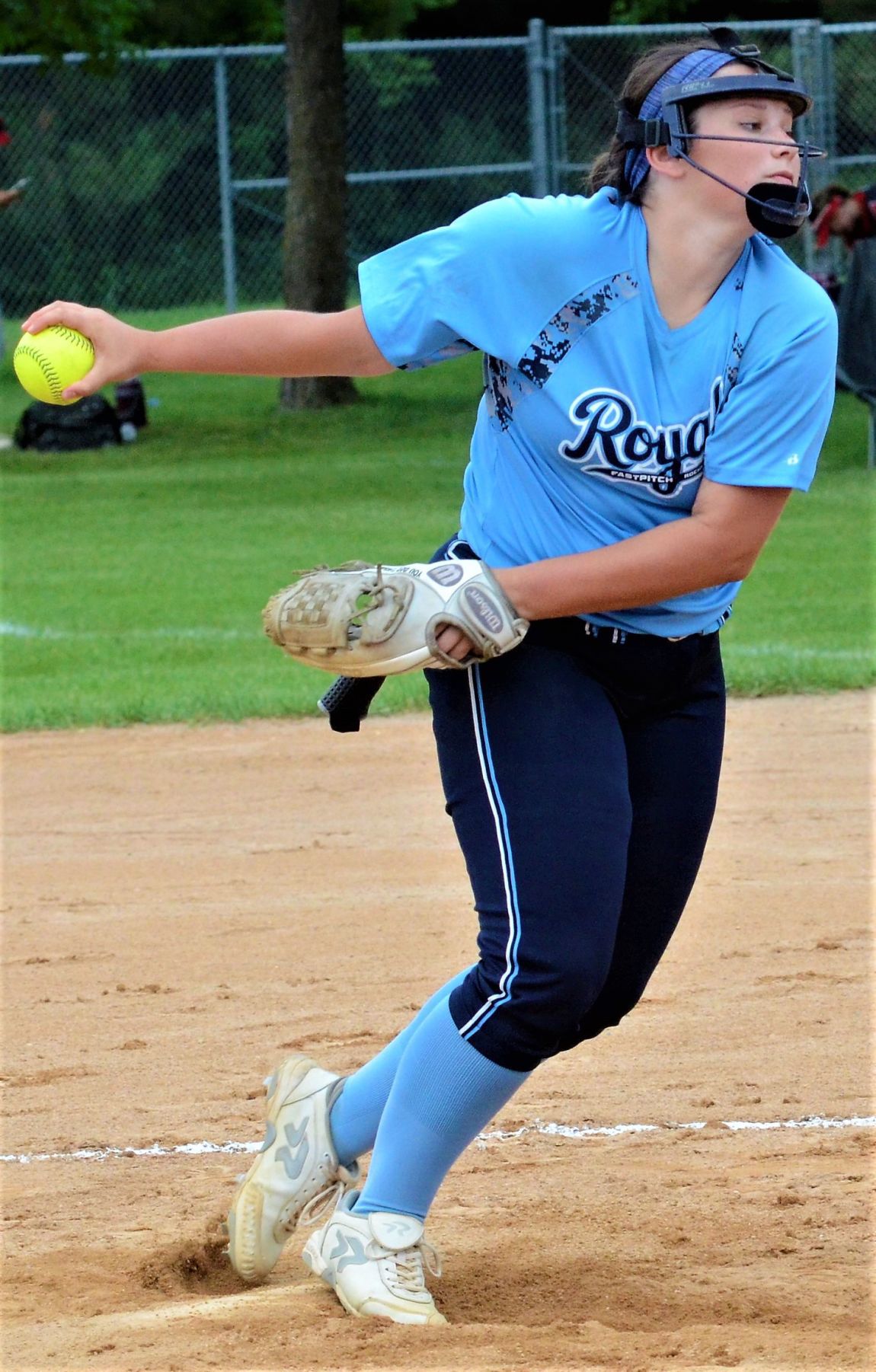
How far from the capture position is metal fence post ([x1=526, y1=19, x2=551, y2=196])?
17875 mm

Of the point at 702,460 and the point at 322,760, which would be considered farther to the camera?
the point at 322,760

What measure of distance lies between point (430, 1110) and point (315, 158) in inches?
598

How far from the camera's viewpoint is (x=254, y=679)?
840cm

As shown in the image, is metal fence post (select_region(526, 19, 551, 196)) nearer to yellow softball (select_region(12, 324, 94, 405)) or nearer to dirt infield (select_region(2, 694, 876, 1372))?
dirt infield (select_region(2, 694, 876, 1372))

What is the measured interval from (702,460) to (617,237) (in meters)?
0.37

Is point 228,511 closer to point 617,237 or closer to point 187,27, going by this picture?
point 617,237

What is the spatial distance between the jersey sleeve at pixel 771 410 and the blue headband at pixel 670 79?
0.33 meters

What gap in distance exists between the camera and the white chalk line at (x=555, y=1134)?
12.2ft

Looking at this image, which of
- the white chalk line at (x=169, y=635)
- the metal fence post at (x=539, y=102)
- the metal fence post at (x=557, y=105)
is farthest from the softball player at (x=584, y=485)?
the metal fence post at (x=539, y=102)

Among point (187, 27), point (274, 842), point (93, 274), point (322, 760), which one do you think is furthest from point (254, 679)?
point (187, 27)

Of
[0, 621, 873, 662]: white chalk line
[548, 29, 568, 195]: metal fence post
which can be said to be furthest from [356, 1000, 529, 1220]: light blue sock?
[548, 29, 568, 195]: metal fence post

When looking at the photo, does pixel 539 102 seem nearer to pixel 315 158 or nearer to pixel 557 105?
pixel 557 105

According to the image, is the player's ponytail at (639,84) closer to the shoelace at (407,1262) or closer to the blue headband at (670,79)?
the blue headband at (670,79)

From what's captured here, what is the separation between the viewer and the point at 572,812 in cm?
276
